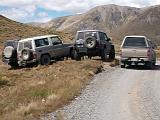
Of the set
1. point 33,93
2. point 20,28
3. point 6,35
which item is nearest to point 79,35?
point 33,93

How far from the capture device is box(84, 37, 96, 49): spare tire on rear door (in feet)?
93.2

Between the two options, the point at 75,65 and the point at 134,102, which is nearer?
the point at 134,102

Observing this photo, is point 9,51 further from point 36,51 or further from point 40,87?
point 40,87

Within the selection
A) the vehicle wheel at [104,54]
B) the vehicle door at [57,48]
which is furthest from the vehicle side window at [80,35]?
the vehicle door at [57,48]

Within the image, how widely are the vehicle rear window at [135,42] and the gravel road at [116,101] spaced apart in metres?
5.57

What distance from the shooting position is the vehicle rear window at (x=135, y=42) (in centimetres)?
2721

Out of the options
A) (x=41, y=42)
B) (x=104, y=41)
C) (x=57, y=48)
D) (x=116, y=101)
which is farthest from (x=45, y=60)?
(x=116, y=101)

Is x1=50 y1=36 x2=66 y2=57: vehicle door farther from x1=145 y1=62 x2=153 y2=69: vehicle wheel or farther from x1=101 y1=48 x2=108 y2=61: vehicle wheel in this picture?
x1=145 y1=62 x2=153 y2=69: vehicle wheel

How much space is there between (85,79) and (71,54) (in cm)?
898

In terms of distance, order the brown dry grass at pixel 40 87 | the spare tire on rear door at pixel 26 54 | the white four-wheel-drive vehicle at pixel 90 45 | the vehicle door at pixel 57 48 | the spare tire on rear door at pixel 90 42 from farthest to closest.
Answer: the white four-wheel-drive vehicle at pixel 90 45
the spare tire on rear door at pixel 90 42
the vehicle door at pixel 57 48
the spare tire on rear door at pixel 26 54
the brown dry grass at pixel 40 87

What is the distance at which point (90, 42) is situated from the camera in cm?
2859

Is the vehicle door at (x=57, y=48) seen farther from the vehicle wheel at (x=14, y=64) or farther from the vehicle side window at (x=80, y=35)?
the vehicle wheel at (x=14, y=64)

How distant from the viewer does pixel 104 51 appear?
1148 inches

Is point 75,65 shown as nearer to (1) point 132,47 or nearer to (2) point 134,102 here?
(1) point 132,47
